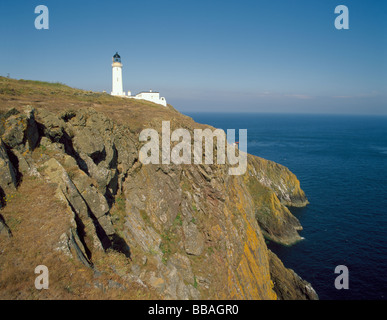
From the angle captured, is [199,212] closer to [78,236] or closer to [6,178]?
[78,236]

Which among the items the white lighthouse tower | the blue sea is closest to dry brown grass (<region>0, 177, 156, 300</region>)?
the blue sea

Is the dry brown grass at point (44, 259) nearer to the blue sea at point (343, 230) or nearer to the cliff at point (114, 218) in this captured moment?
the cliff at point (114, 218)

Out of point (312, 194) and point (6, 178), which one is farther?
point (312, 194)

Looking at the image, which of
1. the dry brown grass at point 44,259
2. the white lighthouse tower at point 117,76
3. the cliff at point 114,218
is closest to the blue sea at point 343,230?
the cliff at point 114,218

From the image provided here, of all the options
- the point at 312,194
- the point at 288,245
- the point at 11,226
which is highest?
the point at 11,226

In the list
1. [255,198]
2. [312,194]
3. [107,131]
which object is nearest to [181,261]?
[107,131]

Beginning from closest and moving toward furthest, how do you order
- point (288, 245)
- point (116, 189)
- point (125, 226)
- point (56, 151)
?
point (56, 151)
point (125, 226)
point (116, 189)
point (288, 245)

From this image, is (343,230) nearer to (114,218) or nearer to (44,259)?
(114,218)
